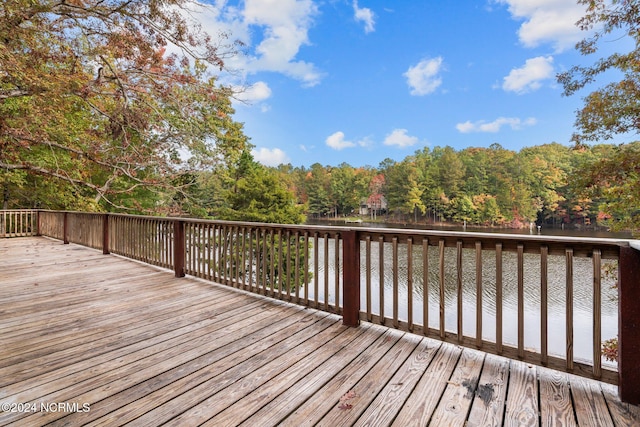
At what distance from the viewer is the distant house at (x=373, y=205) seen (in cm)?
5075

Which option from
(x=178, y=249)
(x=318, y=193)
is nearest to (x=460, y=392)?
(x=178, y=249)

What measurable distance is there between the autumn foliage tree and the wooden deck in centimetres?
496

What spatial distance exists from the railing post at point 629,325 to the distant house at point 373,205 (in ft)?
161

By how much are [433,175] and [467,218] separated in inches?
340

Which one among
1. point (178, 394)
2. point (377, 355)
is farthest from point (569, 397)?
point (178, 394)

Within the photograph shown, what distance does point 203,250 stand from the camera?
474 cm

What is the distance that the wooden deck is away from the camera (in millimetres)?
1562

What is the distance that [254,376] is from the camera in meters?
1.92

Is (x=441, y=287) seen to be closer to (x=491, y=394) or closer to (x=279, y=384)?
(x=491, y=394)

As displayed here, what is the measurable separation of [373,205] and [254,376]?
5053cm

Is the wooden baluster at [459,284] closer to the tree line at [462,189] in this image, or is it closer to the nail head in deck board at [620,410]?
the nail head in deck board at [620,410]

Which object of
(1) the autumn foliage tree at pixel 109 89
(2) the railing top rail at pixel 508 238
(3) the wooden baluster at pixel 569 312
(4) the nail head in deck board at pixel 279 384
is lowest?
A: (4) the nail head in deck board at pixel 279 384

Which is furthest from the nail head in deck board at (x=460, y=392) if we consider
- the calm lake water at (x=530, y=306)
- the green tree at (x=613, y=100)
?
the calm lake water at (x=530, y=306)

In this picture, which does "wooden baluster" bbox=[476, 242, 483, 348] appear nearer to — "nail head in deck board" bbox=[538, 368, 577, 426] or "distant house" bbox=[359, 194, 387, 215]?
"nail head in deck board" bbox=[538, 368, 577, 426]
